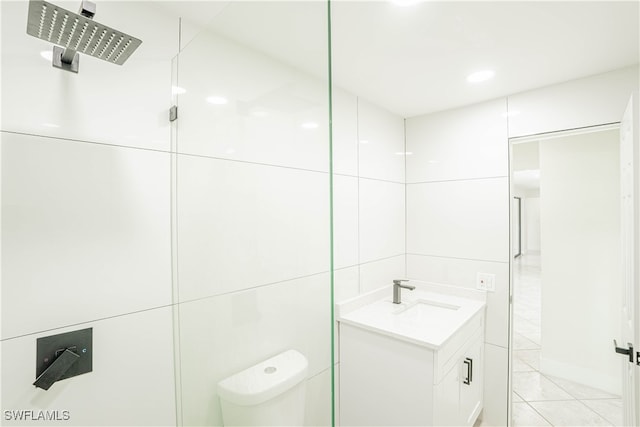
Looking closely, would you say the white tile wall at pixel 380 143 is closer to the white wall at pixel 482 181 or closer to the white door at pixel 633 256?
the white wall at pixel 482 181

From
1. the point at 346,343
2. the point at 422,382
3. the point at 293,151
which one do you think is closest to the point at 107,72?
the point at 293,151

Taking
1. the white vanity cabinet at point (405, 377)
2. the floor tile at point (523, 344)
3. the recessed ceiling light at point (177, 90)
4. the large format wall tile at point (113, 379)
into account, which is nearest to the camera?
the large format wall tile at point (113, 379)

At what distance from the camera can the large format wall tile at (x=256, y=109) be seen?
686mm

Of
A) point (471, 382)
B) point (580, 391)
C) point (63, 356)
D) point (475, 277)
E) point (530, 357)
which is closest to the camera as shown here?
point (63, 356)

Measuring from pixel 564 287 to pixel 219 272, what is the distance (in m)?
3.02

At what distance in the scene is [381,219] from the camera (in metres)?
2.20

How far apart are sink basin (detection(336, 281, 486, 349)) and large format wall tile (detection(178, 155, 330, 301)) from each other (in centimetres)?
108

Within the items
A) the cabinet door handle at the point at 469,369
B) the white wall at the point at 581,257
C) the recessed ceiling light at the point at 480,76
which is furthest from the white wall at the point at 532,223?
the cabinet door handle at the point at 469,369

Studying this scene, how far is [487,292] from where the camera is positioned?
6.72ft

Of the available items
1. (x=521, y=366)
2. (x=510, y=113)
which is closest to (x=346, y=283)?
(x=510, y=113)

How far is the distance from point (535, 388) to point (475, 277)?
1.30 m

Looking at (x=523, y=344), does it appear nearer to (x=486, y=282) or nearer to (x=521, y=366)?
(x=521, y=366)

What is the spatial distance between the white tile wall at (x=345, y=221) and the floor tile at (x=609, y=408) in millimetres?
2186

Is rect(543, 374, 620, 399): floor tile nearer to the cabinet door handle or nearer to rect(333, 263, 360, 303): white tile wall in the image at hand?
A: the cabinet door handle
